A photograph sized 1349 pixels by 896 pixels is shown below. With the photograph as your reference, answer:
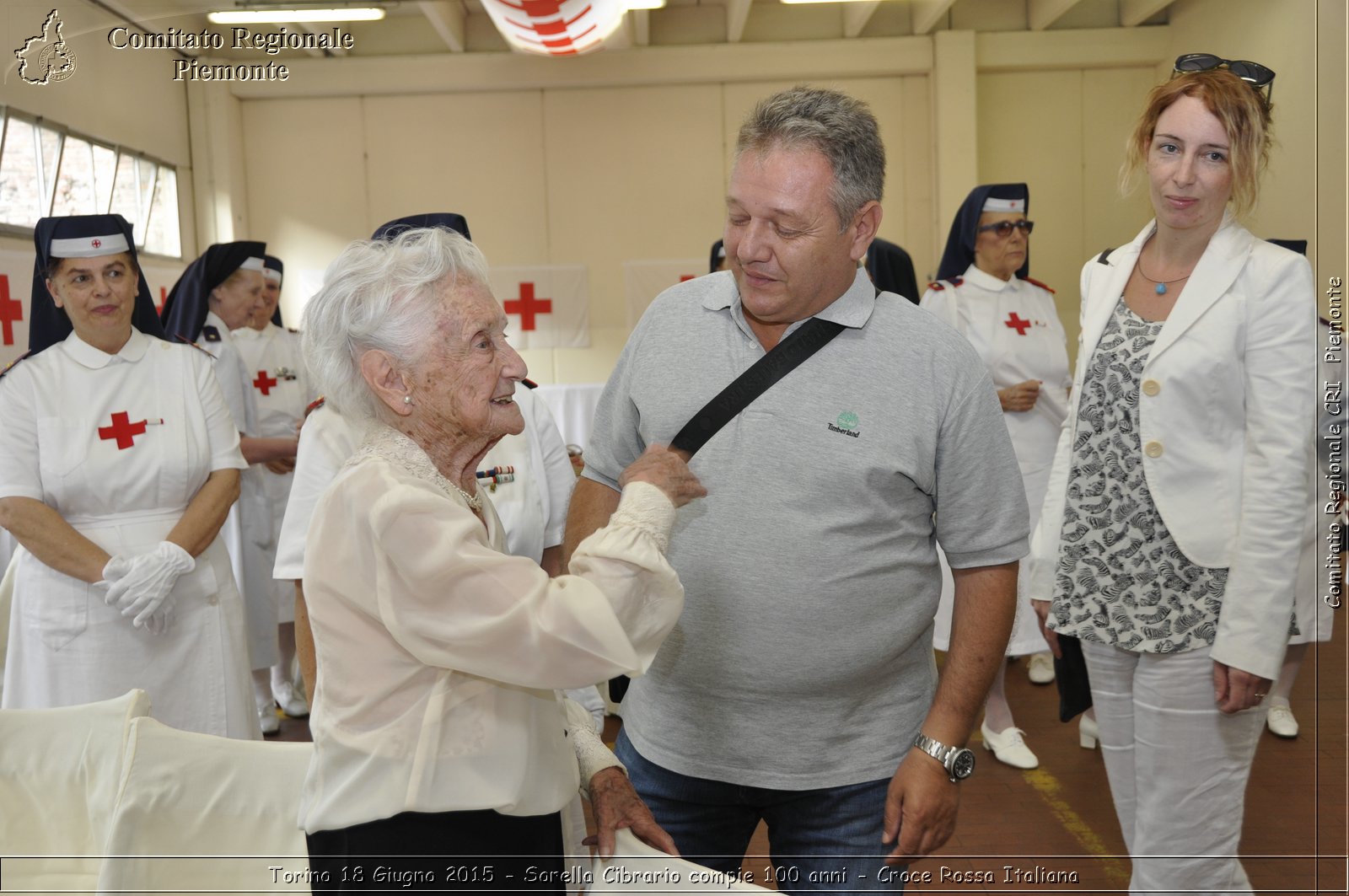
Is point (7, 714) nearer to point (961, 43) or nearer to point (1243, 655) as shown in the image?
point (1243, 655)

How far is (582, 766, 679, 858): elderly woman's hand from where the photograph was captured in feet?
4.78

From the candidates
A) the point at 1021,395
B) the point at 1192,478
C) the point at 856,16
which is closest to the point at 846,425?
the point at 1192,478

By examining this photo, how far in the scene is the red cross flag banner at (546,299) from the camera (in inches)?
393

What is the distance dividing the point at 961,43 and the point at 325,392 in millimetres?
9096

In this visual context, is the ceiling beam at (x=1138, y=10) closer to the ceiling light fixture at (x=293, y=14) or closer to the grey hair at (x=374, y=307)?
the ceiling light fixture at (x=293, y=14)

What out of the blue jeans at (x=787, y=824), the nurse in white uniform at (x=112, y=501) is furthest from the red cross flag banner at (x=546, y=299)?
the blue jeans at (x=787, y=824)

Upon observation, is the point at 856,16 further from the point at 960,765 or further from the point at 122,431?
the point at 960,765

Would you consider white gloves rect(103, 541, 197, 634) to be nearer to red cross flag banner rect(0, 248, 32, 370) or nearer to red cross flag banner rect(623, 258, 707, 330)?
red cross flag banner rect(0, 248, 32, 370)

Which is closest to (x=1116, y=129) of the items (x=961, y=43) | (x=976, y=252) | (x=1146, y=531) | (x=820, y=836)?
(x=961, y=43)

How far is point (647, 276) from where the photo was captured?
9.95m

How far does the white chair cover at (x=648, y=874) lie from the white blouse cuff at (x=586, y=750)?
99mm

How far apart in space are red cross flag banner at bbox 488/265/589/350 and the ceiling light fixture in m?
2.94

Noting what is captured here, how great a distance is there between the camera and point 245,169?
9914mm

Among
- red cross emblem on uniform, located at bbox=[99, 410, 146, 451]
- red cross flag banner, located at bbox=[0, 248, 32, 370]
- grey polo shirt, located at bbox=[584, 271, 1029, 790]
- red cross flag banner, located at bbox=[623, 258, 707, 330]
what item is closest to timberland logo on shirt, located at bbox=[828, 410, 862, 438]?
grey polo shirt, located at bbox=[584, 271, 1029, 790]
